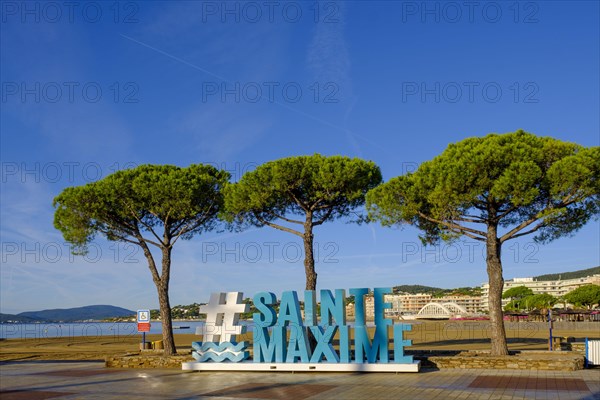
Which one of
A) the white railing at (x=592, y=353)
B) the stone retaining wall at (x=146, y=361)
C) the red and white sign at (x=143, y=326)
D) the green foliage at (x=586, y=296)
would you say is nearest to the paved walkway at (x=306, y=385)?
the white railing at (x=592, y=353)

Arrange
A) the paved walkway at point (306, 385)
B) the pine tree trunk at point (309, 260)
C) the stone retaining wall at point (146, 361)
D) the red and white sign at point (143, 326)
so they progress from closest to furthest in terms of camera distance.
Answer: the paved walkway at point (306, 385) < the stone retaining wall at point (146, 361) < the pine tree trunk at point (309, 260) < the red and white sign at point (143, 326)

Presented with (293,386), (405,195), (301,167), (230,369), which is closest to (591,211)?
(405,195)

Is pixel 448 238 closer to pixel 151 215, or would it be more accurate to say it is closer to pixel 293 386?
pixel 293 386

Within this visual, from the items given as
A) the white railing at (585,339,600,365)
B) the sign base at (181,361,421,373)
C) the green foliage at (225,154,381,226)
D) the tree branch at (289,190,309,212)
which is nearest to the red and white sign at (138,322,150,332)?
the sign base at (181,361,421,373)

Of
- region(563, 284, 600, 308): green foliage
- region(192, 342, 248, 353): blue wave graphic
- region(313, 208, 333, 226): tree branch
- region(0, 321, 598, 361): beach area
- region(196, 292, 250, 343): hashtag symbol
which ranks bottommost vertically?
region(563, 284, 600, 308): green foliage

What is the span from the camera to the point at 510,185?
2000cm

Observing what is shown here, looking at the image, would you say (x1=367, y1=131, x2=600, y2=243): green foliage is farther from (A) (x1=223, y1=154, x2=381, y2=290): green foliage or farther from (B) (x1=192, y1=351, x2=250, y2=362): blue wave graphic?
(B) (x1=192, y1=351, x2=250, y2=362): blue wave graphic

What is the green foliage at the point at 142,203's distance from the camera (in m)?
25.4

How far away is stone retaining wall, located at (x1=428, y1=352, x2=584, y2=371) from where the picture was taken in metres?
19.1

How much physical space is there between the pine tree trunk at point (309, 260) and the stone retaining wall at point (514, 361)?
233 inches

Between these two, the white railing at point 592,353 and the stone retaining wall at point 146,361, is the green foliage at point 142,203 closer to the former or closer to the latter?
the stone retaining wall at point 146,361

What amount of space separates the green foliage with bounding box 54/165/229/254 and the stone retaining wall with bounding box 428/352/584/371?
12.2m

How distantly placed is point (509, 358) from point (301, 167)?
11.1 metres

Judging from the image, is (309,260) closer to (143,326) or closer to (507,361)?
(143,326)
